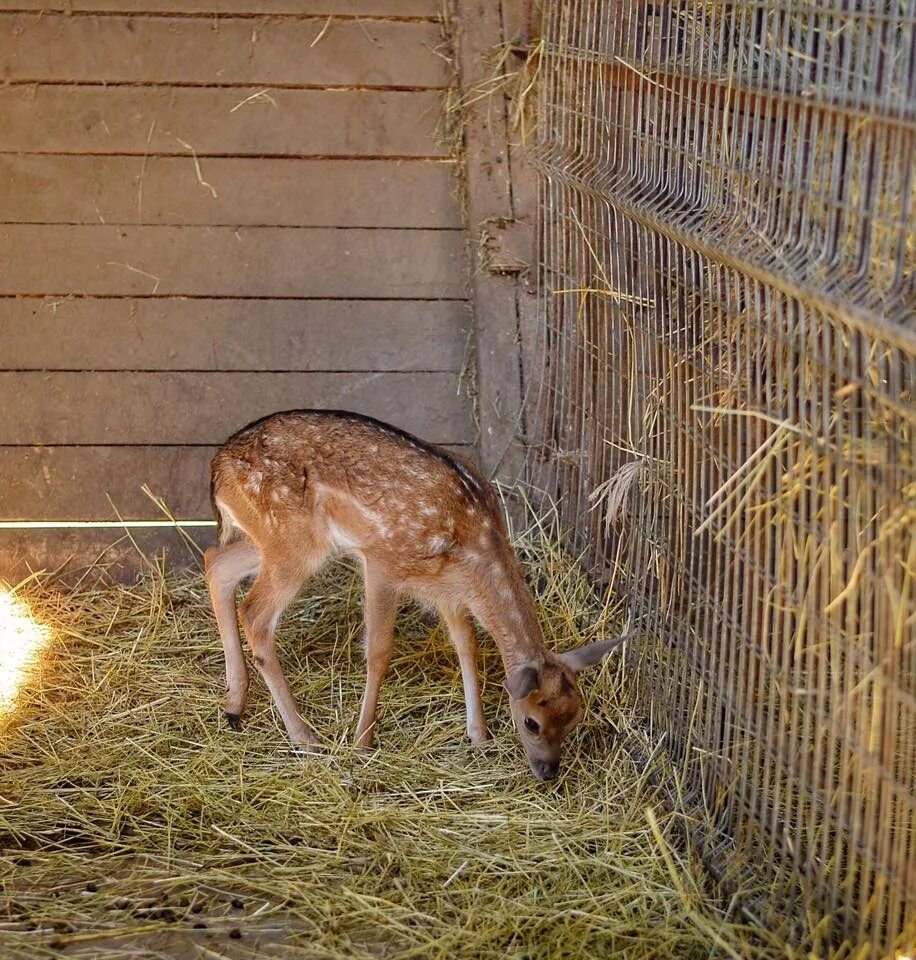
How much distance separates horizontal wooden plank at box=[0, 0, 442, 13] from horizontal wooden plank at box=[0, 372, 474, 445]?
152 centimetres

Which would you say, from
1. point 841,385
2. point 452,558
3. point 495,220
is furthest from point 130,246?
point 841,385

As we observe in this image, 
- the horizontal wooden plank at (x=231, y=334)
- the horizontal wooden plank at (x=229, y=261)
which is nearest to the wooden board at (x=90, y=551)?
the horizontal wooden plank at (x=231, y=334)

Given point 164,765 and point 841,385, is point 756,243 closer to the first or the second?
point 841,385

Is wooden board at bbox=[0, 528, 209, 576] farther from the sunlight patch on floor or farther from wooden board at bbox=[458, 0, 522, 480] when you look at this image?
wooden board at bbox=[458, 0, 522, 480]

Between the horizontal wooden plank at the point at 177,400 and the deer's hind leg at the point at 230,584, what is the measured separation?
2.72 ft

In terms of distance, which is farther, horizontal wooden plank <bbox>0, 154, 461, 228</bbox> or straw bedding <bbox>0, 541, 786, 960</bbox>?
horizontal wooden plank <bbox>0, 154, 461, 228</bbox>

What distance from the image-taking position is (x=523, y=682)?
4.55 m

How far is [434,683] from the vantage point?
5379mm

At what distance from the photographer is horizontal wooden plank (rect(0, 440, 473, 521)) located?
5.93 m

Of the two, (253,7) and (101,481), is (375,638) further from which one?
(253,7)

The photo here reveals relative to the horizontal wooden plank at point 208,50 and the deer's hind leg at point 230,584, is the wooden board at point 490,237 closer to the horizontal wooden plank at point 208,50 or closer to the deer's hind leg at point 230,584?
the horizontal wooden plank at point 208,50

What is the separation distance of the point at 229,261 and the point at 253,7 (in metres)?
1.06

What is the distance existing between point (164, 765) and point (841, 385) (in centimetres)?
274

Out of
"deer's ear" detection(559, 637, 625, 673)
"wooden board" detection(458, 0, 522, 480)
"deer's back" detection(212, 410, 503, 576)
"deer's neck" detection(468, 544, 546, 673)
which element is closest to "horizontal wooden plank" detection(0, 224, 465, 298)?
"wooden board" detection(458, 0, 522, 480)
